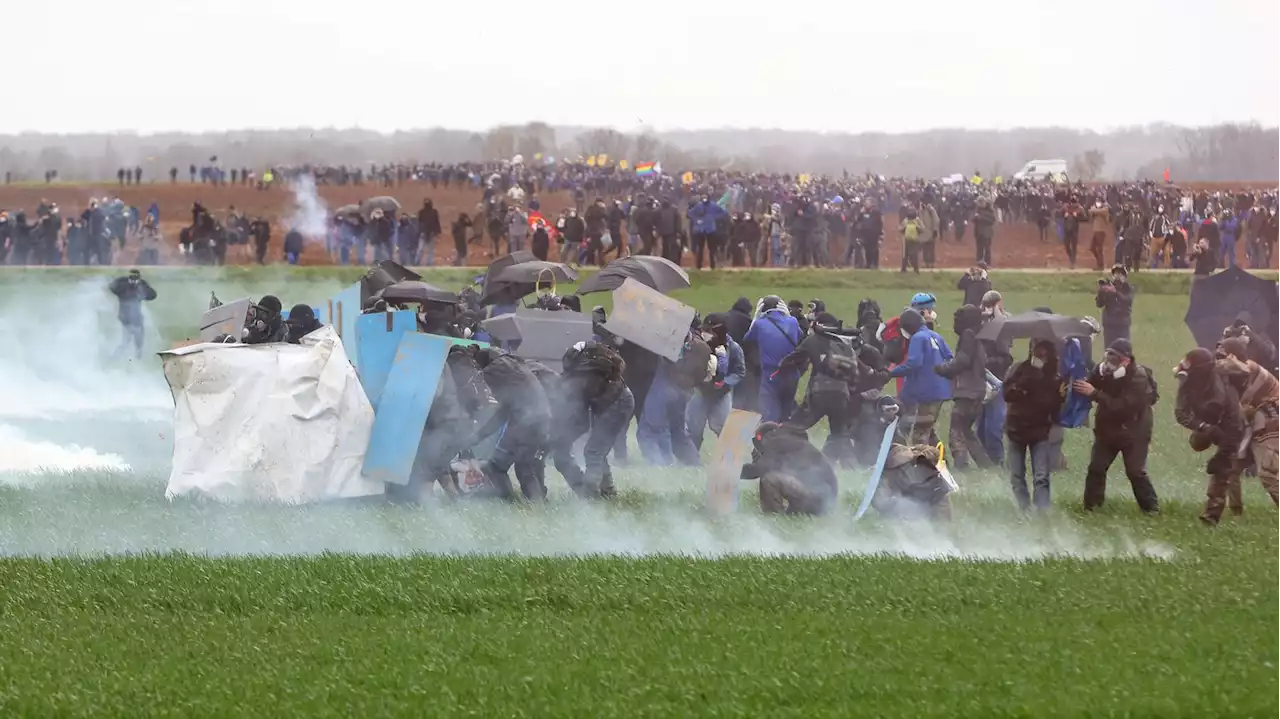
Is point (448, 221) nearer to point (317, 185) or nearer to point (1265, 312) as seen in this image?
point (317, 185)

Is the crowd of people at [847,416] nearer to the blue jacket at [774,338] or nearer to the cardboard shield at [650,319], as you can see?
the cardboard shield at [650,319]

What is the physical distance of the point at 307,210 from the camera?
2314 inches

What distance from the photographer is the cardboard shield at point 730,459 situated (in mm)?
13805

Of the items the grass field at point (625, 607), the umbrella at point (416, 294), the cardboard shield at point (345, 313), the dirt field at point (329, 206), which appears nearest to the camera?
the grass field at point (625, 607)

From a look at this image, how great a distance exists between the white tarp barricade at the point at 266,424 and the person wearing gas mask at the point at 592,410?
5.23 ft

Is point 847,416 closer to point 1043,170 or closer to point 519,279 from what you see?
point 519,279

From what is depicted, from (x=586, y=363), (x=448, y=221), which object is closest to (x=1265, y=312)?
(x=586, y=363)

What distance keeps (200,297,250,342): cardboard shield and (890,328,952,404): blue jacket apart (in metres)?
6.09

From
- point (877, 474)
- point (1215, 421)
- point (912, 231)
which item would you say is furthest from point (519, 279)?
point (912, 231)

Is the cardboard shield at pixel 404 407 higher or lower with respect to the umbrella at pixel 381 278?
lower

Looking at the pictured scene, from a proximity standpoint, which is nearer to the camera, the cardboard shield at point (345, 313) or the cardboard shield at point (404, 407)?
the cardboard shield at point (404, 407)

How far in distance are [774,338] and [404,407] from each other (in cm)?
513

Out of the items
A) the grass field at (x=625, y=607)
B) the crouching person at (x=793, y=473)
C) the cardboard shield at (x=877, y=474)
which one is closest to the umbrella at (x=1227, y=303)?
the grass field at (x=625, y=607)

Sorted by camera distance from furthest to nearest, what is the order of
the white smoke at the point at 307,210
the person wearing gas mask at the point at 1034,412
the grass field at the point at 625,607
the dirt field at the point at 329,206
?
the white smoke at the point at 307,210, the dirt field at the point at 329,206, the person wearing gas mask at the point at 1034,412, the grass field at the point at 625,607
